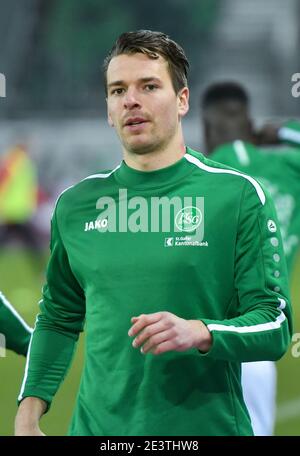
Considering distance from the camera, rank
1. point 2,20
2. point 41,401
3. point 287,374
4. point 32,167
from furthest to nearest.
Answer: point 2,20
point 32,167
point 287,374
point 41,401

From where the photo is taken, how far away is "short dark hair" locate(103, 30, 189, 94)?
8.63ft

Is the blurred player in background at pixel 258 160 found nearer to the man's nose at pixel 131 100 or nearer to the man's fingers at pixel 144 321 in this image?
the man's nose at pixel 131 100

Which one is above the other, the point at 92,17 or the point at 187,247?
the point at 92,17

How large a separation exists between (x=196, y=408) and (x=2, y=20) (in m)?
14.7

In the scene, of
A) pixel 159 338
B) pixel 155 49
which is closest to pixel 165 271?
pixel 159 338

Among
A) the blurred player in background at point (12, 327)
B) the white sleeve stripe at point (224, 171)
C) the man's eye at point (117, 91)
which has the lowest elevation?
the blurred player in background at point (12, 327)

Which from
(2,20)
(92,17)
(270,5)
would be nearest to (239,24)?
(270,5)

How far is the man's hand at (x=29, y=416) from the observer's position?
2668 millimetres

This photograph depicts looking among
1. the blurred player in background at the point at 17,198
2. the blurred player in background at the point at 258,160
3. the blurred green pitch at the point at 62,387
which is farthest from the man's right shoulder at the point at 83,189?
the blurred player in background at the point at 17,198

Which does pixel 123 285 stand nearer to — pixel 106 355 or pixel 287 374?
pixel 106 355

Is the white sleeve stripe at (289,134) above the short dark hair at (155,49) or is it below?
above

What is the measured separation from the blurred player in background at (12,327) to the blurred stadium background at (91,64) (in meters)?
11.2

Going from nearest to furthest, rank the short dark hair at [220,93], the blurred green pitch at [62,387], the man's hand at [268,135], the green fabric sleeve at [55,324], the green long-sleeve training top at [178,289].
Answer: the green long-sleeve training top at [178,289] → the green fabric sleeve at [55,324] → the man's hand at [268,135] → the short dark hair at [220,93] → the blurred green pitch at [62,387]

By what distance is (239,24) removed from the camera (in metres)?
17.2
